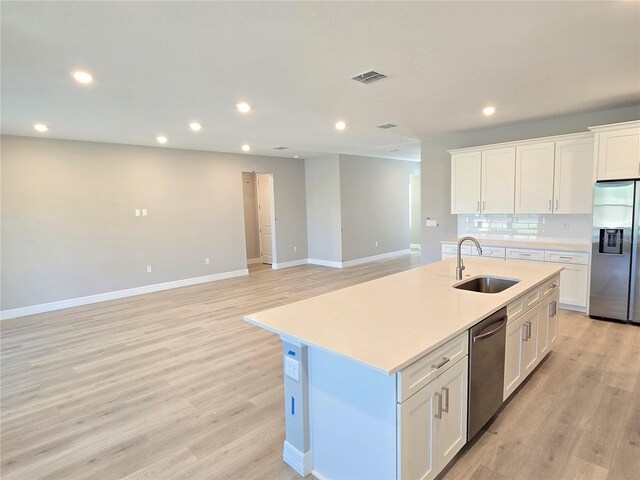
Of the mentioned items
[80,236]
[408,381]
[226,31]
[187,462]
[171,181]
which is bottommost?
[187,462]

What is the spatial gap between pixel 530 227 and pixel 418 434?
15.0 ft

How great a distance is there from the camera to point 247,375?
10.0 feet

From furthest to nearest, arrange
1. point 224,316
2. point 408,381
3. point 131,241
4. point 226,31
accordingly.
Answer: point 131,241
point 224,316
point 226,31
point 408,381

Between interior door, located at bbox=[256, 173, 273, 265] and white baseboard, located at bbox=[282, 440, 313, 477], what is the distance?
6.79 metres

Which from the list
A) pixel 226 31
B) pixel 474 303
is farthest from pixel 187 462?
pixel 226 31

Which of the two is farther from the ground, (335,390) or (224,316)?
(335,390)

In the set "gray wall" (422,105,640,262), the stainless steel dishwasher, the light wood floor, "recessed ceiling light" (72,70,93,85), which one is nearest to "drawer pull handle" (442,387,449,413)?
the stainless steel dishwasher

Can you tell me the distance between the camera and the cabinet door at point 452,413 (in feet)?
5.57

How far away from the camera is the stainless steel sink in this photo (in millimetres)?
2721

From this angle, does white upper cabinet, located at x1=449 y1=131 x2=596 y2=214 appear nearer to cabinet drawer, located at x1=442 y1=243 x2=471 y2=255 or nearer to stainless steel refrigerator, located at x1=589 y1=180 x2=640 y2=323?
stainless steel refrigerator, located at x1=589 y1=180 x2=640 y2=323

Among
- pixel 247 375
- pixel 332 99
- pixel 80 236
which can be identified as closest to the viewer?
pixel 247 375

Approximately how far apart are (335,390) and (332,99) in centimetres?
299

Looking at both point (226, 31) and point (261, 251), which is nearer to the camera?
point (226, 31)

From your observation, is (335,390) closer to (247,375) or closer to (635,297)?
(247,375)
